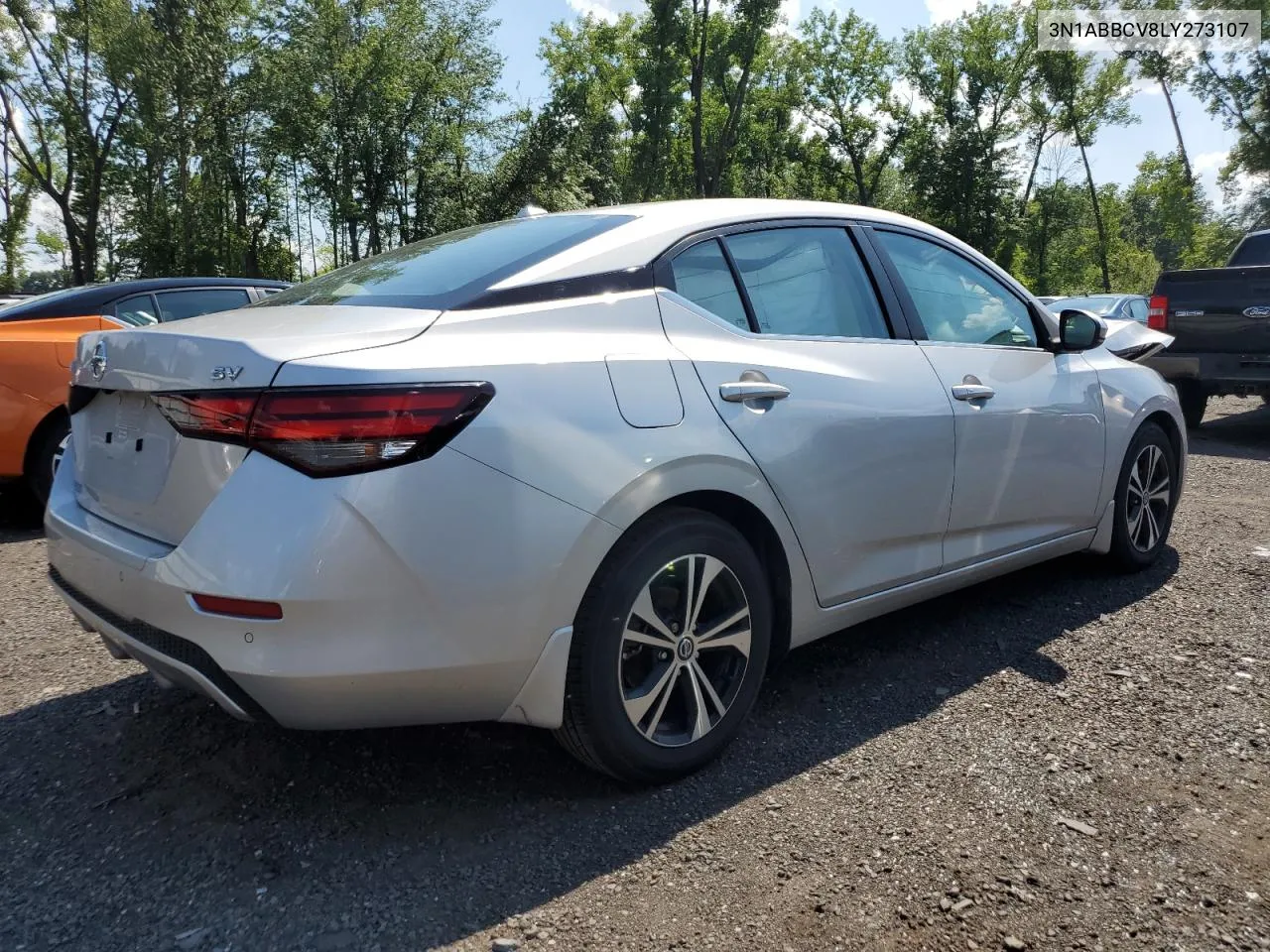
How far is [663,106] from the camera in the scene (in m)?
34.8

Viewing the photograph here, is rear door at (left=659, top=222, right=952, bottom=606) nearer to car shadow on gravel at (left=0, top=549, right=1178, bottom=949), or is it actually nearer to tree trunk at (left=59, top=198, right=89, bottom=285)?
car shadow on gravel at (left=0, top=549, right=1178, bottom=949)

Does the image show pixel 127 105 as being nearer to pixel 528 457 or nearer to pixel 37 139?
pixel 37 139

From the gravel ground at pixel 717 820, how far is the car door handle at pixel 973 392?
955 mm

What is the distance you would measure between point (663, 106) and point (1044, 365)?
3361 cm

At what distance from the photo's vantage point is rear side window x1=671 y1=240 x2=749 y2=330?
2.74 metres

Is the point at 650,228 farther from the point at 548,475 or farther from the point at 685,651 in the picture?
the point at 685,651

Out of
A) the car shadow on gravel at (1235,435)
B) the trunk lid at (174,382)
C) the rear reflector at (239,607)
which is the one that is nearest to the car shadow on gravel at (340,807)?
the rear reflector at (239,607)

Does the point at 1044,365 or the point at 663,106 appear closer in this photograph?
the point at 1044,365

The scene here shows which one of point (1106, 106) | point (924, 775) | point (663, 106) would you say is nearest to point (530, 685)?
point (924, 775)

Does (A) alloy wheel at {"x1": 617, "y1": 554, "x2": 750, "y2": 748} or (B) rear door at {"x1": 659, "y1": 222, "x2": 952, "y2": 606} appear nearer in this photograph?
(A) alloy wheel at {"x1": 617, "y1": 554, "x2": 750, "y2": 748}

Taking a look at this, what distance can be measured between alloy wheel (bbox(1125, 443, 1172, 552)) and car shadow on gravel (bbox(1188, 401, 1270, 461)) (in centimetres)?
446

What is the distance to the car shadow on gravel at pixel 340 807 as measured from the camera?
6.89 feet

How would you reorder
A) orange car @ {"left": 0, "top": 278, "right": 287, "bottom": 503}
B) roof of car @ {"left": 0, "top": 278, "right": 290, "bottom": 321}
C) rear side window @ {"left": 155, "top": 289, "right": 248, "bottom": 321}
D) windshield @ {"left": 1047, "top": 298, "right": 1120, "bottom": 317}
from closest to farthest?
Result: orange car @ {"left": 0, "top": 278, "right": 287, "bottom": 503} → roof of car @ {"left": 0, "top": 278, "right": 290, "bottom": 321} → rear side window @ {"left": 155, "top": 289, "right": 248, "bottom": 321} → windshield @ {"left": 1047, "top": 298, "right": 1120, "bottom": 317}

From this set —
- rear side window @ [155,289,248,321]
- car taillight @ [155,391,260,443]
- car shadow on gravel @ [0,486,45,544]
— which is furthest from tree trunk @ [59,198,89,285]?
car taillight @ [155,391,260,443]
